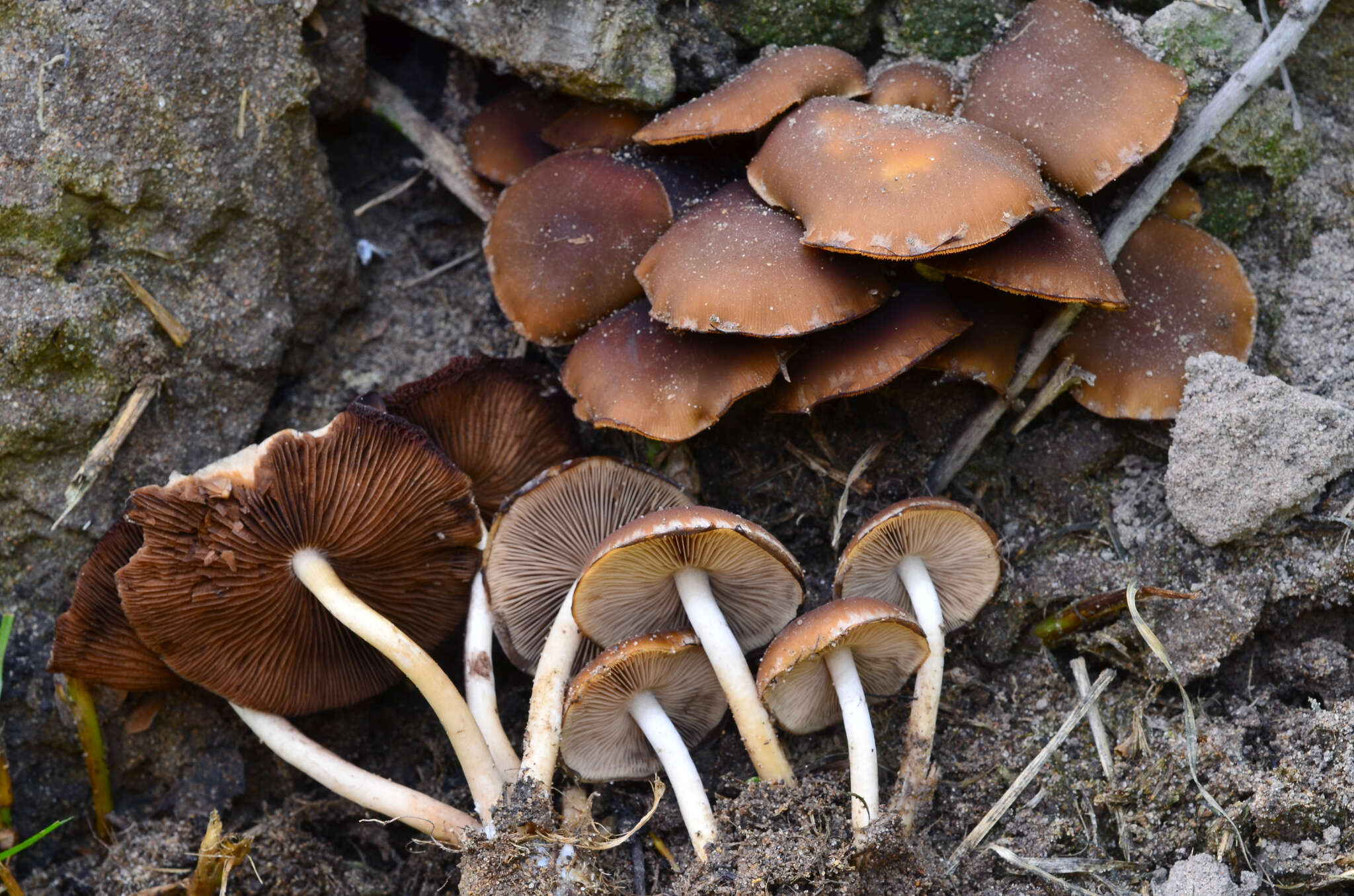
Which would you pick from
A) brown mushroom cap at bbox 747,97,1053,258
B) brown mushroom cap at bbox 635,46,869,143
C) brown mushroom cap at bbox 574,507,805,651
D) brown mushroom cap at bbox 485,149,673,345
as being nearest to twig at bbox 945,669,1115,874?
brown mushroom cap at bbox 574,507,805,651

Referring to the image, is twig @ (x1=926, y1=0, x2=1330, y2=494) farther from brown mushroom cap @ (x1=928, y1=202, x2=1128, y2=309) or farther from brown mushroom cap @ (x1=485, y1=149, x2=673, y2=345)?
brown mushroom cap @ (x1=485, y1=149, x2=673, y2=345)

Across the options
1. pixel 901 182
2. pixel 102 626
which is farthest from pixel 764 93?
pixel 102 626

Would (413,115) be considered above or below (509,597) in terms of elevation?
above

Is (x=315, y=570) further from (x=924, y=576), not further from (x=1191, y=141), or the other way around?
(x=1191, y=141)

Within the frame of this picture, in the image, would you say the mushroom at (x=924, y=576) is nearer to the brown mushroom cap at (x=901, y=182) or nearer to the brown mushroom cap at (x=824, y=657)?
the brown mushroom cap at (x=824, y=657)

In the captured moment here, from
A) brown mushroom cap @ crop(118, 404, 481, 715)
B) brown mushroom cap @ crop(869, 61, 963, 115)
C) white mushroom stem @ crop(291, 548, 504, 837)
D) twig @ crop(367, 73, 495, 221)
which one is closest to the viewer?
brown mushroom cap @ crop(118, 404, 481, 715)

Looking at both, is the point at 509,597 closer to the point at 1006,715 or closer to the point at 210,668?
the point at 210,668

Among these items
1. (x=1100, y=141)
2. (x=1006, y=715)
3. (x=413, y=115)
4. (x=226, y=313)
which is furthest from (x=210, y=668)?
(x=1100, y=141)
